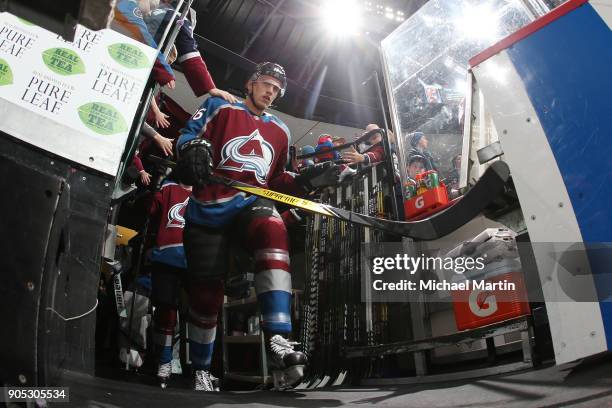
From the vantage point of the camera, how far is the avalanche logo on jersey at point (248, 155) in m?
2.69

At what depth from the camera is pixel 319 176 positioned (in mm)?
2699

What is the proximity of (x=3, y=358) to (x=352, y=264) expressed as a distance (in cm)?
258

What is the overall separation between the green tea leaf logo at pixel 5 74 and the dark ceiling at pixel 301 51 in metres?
5.19

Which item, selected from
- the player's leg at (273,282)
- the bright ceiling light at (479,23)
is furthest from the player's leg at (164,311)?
the bright ceiling light at (479,23)

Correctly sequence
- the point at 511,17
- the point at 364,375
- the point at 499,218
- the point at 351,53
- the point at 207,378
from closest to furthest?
the point at 499,218, the point at 207,378, the point at 364,375, the point at 511,17, the point at 351,53

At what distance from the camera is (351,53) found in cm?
776

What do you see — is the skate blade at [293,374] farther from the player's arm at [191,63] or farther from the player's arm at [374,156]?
the player's arm at [374,156]

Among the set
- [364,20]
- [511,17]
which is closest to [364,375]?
[511,17]

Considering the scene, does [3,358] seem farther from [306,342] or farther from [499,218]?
[306,342]

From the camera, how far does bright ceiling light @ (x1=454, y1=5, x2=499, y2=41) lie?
13.1 feet

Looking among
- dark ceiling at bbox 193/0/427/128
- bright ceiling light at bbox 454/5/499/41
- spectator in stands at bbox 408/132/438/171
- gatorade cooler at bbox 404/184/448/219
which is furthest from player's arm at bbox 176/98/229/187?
dark ceiling at bbox 193/0/427/128

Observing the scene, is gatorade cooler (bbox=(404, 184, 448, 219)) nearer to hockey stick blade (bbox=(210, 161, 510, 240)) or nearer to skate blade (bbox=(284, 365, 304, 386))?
hockey stick blade (bbox=(210, 161, 510, 240))

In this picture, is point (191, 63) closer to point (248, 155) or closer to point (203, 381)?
point (248, 155)

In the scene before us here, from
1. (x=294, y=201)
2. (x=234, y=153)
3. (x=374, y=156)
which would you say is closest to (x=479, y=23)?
(x=374, y=156)
